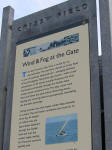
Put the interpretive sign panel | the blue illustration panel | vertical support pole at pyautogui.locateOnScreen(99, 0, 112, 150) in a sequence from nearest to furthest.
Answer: vertical support pole at pyautogui.locateOnScreen(99, 0, 112, 150) < the interpretive sign panel < the blue illustration panel

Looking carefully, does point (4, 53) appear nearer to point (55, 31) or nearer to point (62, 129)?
point (55, 31)

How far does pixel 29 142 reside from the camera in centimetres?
1884

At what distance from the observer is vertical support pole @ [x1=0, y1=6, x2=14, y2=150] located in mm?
21031

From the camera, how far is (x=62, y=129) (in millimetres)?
18000

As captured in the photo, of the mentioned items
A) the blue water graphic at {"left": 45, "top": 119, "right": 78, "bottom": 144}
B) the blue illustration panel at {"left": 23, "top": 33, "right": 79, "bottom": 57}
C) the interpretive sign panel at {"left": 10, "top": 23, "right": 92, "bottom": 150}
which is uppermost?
the blue illustration panel at {"left": 23, "top": 33, "right": 79, "bottom": 57}

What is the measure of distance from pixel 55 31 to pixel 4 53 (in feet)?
11.8

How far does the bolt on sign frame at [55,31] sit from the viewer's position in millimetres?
17578

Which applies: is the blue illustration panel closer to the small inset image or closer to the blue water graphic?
the small inset image

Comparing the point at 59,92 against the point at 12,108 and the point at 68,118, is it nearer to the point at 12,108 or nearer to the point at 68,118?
the point at 68,118

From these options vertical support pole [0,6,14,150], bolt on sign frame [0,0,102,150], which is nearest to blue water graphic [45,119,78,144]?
bolt on sign frame [0,0,102,150]

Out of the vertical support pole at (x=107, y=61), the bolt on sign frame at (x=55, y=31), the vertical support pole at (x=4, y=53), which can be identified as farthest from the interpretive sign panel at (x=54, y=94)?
the vertical support pole at (x=4, y=53)

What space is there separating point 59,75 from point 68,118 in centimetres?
221

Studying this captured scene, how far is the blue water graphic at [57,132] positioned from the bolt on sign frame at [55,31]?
88 cm

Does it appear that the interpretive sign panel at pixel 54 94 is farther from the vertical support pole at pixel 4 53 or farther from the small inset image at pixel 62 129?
the vertical support pole at pixel 4 53
